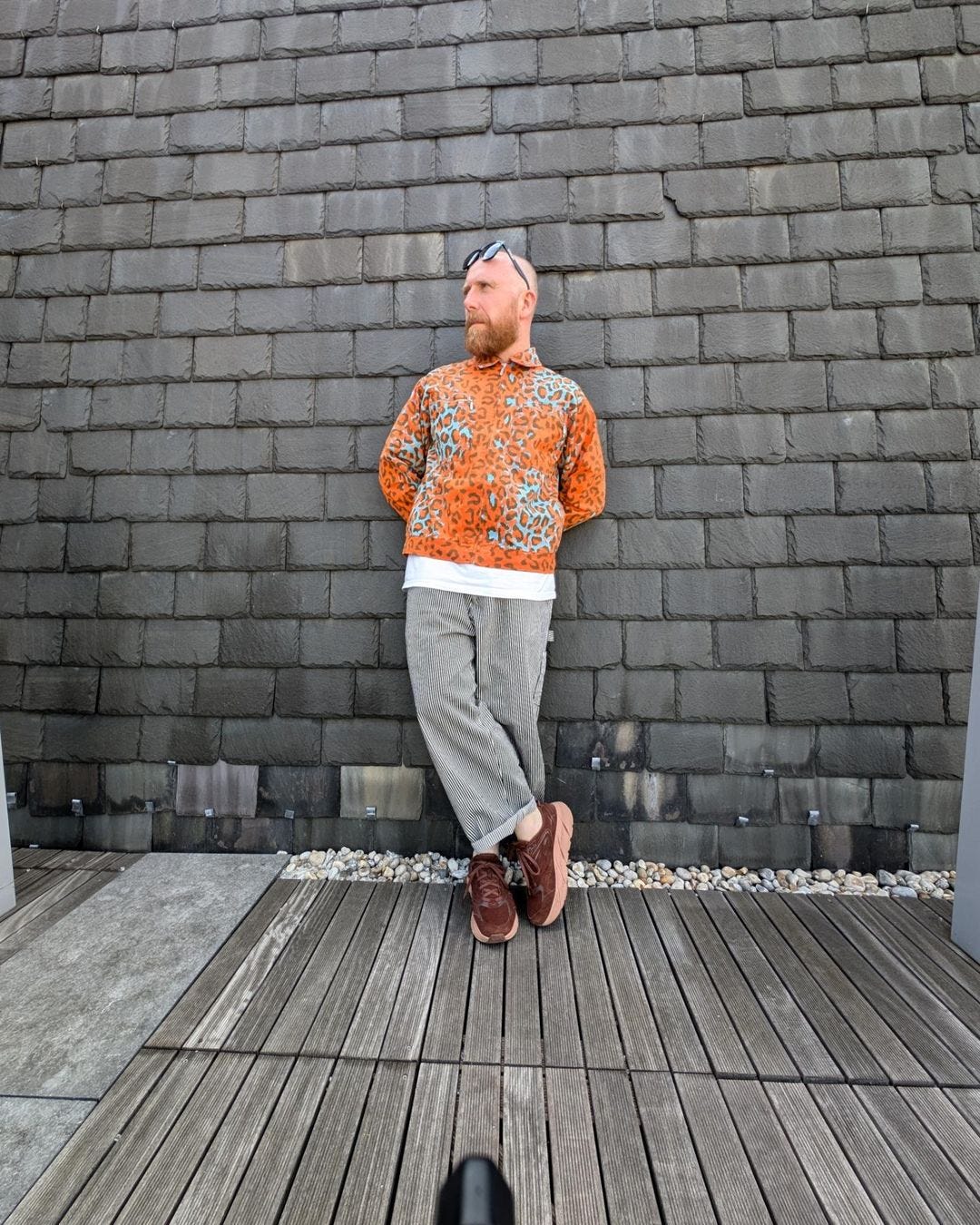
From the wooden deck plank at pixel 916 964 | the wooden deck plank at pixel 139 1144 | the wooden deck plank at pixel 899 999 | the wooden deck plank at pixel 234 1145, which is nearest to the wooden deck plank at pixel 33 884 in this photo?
the wooden deck plank at pixel 139 1144

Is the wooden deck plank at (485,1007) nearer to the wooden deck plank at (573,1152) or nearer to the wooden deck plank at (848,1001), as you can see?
the wooden deck plank at (573,1152)

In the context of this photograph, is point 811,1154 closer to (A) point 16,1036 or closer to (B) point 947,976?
(B) point 947,976

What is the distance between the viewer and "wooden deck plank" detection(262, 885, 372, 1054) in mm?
1410

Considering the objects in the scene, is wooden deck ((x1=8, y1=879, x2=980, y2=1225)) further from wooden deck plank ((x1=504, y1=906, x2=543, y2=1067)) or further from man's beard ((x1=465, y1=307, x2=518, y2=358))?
man's beard ((x1=465, y1=307, x2=518, y2=358))

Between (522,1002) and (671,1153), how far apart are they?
0.46 meters

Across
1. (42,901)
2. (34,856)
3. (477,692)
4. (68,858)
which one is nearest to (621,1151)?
(477,692)

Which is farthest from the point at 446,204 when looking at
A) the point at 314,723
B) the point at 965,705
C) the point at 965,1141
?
the point at 965,1141

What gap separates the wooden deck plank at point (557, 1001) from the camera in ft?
4.48

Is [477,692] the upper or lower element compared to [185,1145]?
upper

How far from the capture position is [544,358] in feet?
7.43

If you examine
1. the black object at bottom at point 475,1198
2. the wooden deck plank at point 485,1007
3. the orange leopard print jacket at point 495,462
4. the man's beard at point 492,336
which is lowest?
the wooden deck plank at point 485,1007

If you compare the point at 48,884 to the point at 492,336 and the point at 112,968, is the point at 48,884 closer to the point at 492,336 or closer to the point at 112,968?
the point at 112,968

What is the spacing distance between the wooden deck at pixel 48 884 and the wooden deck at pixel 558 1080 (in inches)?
22.0

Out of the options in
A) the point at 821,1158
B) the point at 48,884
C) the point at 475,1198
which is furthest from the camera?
the point at 48,884
